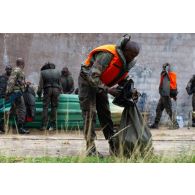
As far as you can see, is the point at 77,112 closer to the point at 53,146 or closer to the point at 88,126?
the point at 53,146

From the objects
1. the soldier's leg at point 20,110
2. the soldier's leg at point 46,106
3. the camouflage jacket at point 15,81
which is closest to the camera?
the camouflage jacket at point 15,81

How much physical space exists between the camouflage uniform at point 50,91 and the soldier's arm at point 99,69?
6.10 meters

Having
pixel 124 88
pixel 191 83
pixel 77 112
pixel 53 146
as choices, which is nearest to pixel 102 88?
pixel 124 88

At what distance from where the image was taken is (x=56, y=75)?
513 inches

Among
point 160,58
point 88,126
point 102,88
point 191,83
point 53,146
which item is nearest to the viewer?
point 102,88

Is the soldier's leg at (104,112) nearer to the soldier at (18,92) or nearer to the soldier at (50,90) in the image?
the soldier at (18,92)

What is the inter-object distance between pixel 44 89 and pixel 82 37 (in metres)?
5.38

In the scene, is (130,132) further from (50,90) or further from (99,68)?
(50,90)

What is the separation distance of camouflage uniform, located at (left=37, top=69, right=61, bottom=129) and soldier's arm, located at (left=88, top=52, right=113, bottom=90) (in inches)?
240

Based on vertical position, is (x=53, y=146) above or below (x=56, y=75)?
below

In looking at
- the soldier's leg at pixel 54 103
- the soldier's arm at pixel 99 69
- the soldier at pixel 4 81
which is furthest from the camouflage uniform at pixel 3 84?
the soldier's arm at pixel 99 69

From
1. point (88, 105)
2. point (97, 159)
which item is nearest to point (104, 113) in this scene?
point (88, 105)

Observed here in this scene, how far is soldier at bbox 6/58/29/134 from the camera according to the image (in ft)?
38.5

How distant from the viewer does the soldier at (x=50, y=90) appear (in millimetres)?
12836
